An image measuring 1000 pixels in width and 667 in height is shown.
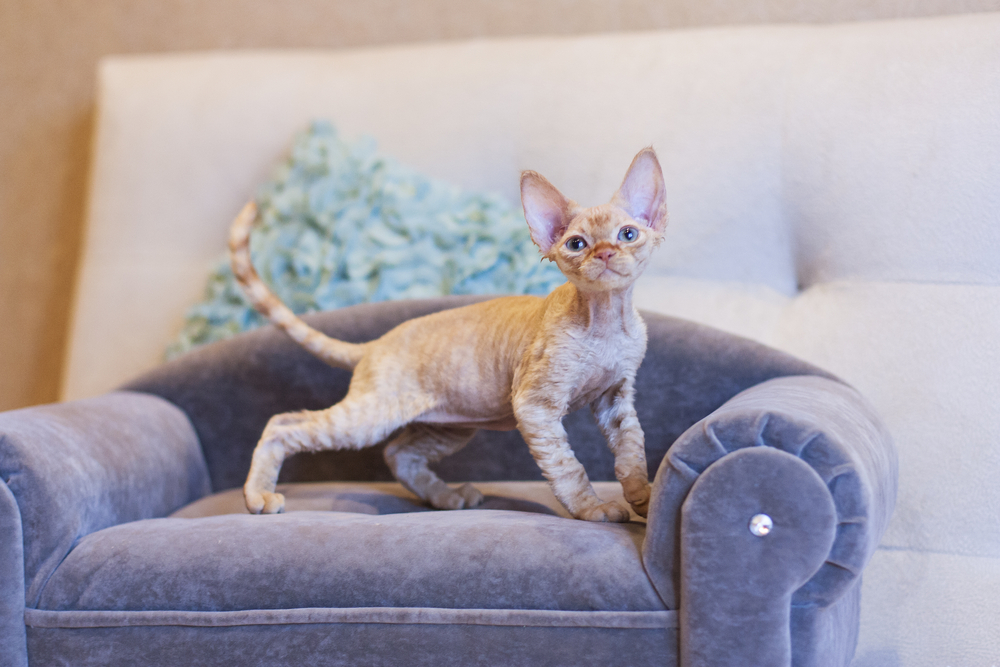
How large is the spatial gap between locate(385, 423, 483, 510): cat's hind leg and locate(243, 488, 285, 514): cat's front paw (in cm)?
22

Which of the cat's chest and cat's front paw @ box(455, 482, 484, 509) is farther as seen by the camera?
cat's front paw @ box(455, 482, 484, 509)

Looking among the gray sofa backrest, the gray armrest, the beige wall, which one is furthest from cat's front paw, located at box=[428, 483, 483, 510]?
the beige wall

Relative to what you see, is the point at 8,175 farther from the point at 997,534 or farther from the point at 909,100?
the point at 997,534

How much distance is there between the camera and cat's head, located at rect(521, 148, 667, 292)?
1.00 meters

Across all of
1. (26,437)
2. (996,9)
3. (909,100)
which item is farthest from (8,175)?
(996,9)

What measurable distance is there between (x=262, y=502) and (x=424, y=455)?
30 cm

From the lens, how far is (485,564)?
0.99 metres

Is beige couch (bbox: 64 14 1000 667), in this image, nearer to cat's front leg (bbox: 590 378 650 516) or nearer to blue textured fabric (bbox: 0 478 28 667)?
cat's front leg (bbox: 590 378 650 516)

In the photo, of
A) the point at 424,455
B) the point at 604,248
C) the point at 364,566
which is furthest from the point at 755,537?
the point at 424,455

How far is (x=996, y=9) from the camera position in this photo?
1639 millimetres

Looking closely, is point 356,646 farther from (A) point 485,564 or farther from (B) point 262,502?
(B) point 262,502

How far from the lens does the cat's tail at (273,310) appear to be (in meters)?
1.40

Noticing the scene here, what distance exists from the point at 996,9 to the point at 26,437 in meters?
2.06

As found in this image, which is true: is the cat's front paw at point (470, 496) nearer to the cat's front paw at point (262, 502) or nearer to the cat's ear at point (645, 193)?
the cat's front paw at point (262, 502)
